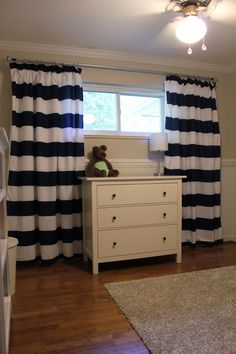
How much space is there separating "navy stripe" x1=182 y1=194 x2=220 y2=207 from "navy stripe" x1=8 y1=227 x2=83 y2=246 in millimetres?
1291

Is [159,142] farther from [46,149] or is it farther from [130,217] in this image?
[46,149]

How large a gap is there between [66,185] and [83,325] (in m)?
1.47

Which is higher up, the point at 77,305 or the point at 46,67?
the point at 46,67

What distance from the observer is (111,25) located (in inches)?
99.1

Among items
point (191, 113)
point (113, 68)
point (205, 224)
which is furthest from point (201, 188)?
point (113, 68)

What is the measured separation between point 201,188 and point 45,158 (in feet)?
6.19

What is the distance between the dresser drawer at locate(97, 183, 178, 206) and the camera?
2654 millimetres

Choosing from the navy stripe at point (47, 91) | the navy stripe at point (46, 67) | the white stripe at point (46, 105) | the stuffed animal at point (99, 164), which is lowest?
the stuffed animal at point (99, 164)

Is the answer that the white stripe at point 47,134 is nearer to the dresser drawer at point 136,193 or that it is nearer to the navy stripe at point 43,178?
the navy stripe at point 43,178

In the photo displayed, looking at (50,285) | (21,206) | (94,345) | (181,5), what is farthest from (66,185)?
(181,5)

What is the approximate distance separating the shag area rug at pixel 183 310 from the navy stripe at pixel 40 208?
0.94 m

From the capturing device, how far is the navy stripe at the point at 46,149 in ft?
9.13

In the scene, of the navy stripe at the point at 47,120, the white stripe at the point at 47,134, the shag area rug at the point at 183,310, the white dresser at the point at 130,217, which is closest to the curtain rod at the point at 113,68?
the navy stripe at the point at 47,120

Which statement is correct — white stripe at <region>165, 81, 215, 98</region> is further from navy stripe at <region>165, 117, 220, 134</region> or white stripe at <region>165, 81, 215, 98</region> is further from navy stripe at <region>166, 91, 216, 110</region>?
navy stripe at <region>165, 117, 220, 134</region>
